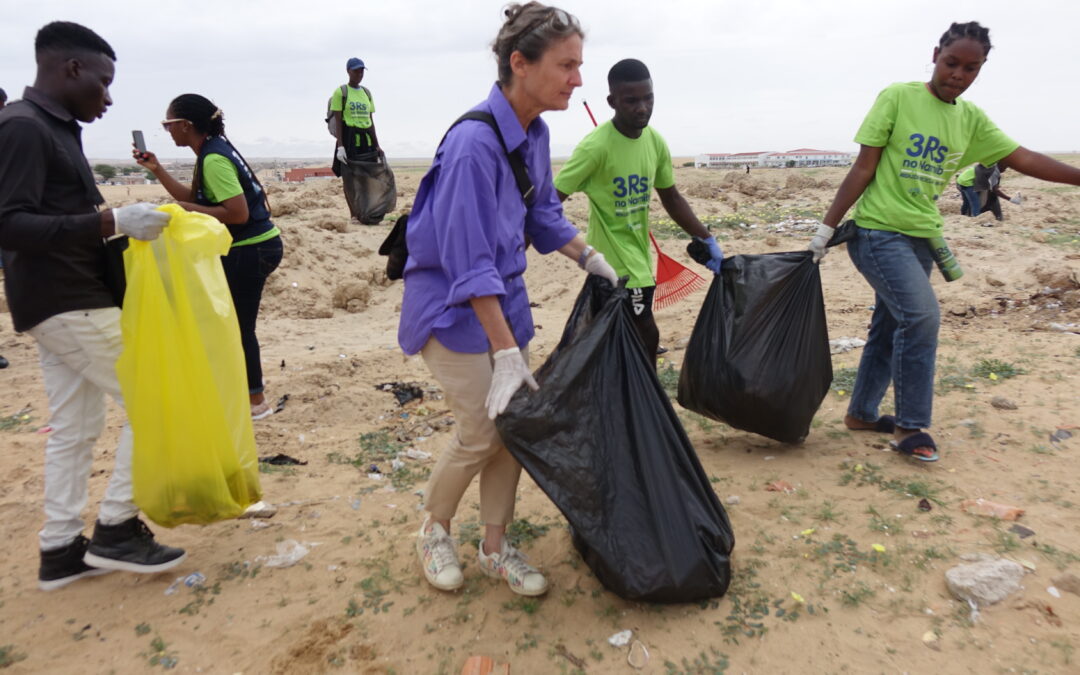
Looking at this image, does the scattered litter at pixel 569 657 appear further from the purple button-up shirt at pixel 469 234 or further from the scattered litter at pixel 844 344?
the scattered litter at pixel 844 344

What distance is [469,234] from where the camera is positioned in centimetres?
181

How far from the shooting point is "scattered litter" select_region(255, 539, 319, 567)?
2.53 m

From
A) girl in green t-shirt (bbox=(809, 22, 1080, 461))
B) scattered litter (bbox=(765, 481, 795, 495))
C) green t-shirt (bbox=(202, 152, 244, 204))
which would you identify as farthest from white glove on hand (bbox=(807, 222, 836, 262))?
green t-shirt (bbox=(202, 152, 244, 204))

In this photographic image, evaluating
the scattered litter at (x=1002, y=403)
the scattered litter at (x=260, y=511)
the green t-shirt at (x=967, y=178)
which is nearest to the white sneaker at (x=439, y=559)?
the scattered litter at (x=260, y=511)

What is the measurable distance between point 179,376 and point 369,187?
5.94 meters

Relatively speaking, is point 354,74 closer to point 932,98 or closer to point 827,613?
point 932,98

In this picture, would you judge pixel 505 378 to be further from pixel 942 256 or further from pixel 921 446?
pixel 942 256

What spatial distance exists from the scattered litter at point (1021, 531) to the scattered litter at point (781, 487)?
0.76 meters

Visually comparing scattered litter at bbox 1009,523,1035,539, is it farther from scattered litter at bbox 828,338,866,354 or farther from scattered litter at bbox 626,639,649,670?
scattered litter at bbox 828,338,866,354

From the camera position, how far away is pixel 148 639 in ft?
7.00

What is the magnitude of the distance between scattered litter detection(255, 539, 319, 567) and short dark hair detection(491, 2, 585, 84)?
1881mm

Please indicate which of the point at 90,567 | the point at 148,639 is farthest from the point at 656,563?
the point at 90,567

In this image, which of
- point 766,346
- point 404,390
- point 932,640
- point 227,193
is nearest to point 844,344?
point 766,346

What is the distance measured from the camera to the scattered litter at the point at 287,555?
8.28ft
